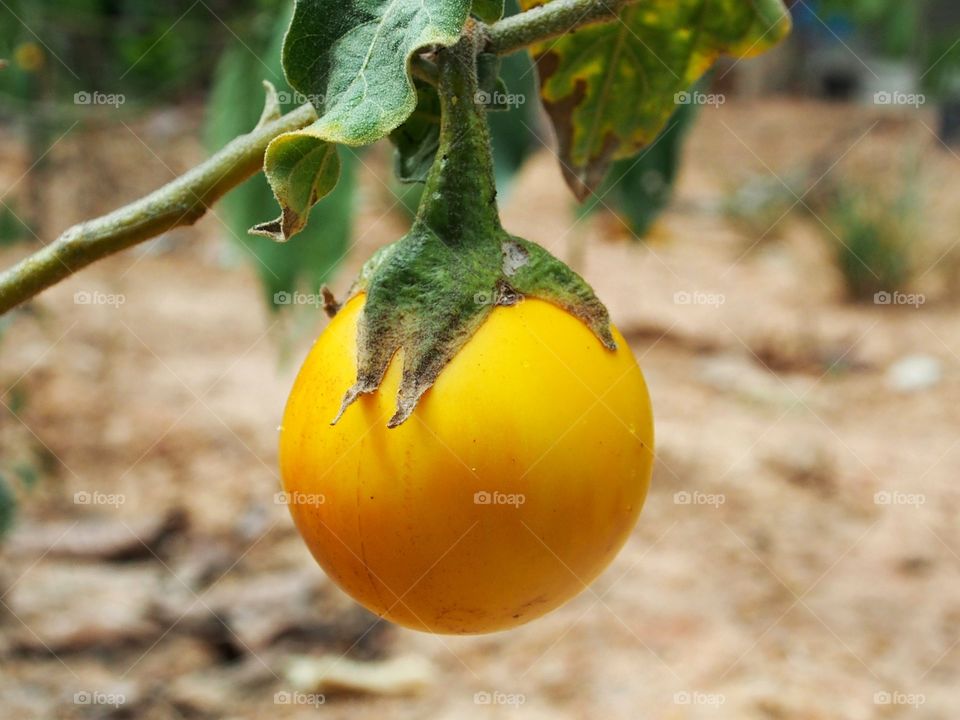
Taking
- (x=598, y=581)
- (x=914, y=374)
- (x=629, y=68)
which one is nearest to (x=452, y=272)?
(x=629, y=68)

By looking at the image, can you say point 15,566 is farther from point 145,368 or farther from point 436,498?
point 436,498

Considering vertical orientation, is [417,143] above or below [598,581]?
above

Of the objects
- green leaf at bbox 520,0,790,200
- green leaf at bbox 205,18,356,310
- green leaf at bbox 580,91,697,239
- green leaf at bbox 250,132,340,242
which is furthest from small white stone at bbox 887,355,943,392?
green leaf at bbox 250,132,340,242

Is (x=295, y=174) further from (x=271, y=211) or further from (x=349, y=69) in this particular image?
(x=271, y=211)

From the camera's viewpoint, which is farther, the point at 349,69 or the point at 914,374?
the point at 914,374

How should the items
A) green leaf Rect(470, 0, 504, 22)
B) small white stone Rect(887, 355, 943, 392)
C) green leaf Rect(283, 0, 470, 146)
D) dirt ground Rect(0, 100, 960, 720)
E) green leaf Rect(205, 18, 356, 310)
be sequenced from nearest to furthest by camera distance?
green leaf Rect(283, 0, 470, 146) → green leaf Rect(470, 0, 504, 22) → green leaf Rect(205, 18, 356, 310) → dirt ground Rect(0, 100, 960, 720) → small white stone Rect(887, 355, 943, 392)

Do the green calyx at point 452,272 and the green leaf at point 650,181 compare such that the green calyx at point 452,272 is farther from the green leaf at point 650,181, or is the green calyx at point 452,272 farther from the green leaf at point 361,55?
the green leaf at point 650,181

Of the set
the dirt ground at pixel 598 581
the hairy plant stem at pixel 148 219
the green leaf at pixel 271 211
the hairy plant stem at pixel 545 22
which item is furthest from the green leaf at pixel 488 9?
the dirt ground at pixel 598 581

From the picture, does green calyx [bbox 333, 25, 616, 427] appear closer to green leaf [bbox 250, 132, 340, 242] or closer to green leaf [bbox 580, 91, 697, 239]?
green leaf [bbox 250, 132, 340, 242]
